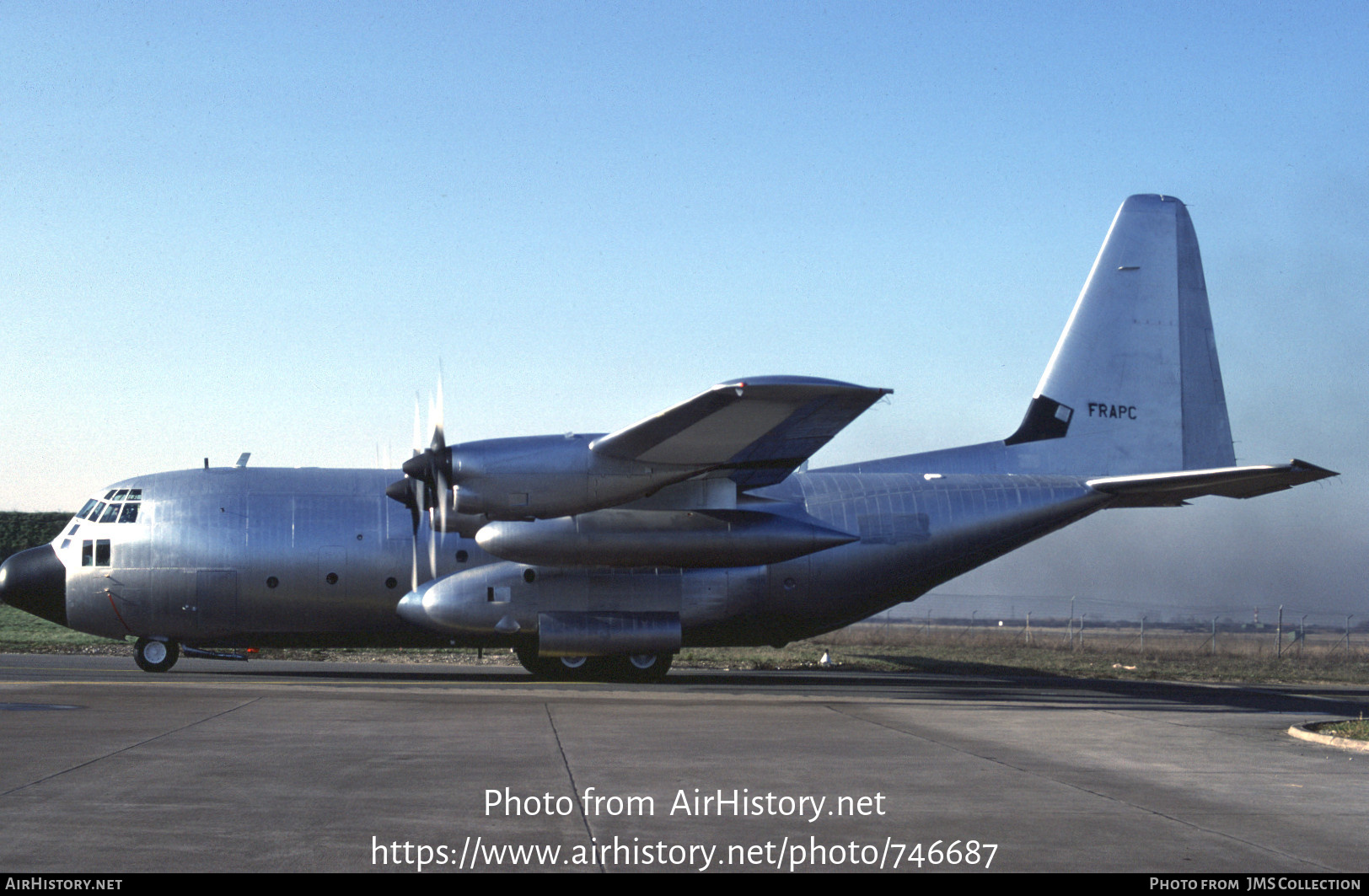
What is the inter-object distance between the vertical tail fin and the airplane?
54mm

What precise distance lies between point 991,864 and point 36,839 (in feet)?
19.0

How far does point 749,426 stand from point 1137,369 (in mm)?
12688

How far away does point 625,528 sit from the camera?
65.3 ft

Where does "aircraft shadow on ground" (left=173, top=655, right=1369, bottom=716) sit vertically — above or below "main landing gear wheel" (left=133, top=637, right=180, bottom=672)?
below

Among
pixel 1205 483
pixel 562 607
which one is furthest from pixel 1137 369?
pixel 562 607

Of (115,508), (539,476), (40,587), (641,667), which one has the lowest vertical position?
(641,667)

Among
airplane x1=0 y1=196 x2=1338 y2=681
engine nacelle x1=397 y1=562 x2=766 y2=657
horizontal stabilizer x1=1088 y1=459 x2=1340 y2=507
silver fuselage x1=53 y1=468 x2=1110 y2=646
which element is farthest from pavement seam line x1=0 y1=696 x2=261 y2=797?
horizontal stabilizer x1=1088 y1=459 x2=1340 y2=507

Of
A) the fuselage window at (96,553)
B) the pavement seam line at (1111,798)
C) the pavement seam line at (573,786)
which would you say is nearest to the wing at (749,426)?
the pavement seam line at (573,786)

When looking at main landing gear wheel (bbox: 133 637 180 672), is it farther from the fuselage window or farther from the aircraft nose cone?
the fuselage window

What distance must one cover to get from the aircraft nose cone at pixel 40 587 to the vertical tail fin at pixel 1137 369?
19.7 meters

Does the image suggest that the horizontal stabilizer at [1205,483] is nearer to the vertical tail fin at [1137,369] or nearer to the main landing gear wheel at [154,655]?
the vertical tail fin at [1137,369]

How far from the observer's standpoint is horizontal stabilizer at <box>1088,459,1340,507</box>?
20.7 m

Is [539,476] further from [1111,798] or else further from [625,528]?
[1111,798]

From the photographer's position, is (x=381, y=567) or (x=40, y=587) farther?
(x=40, y=587)
